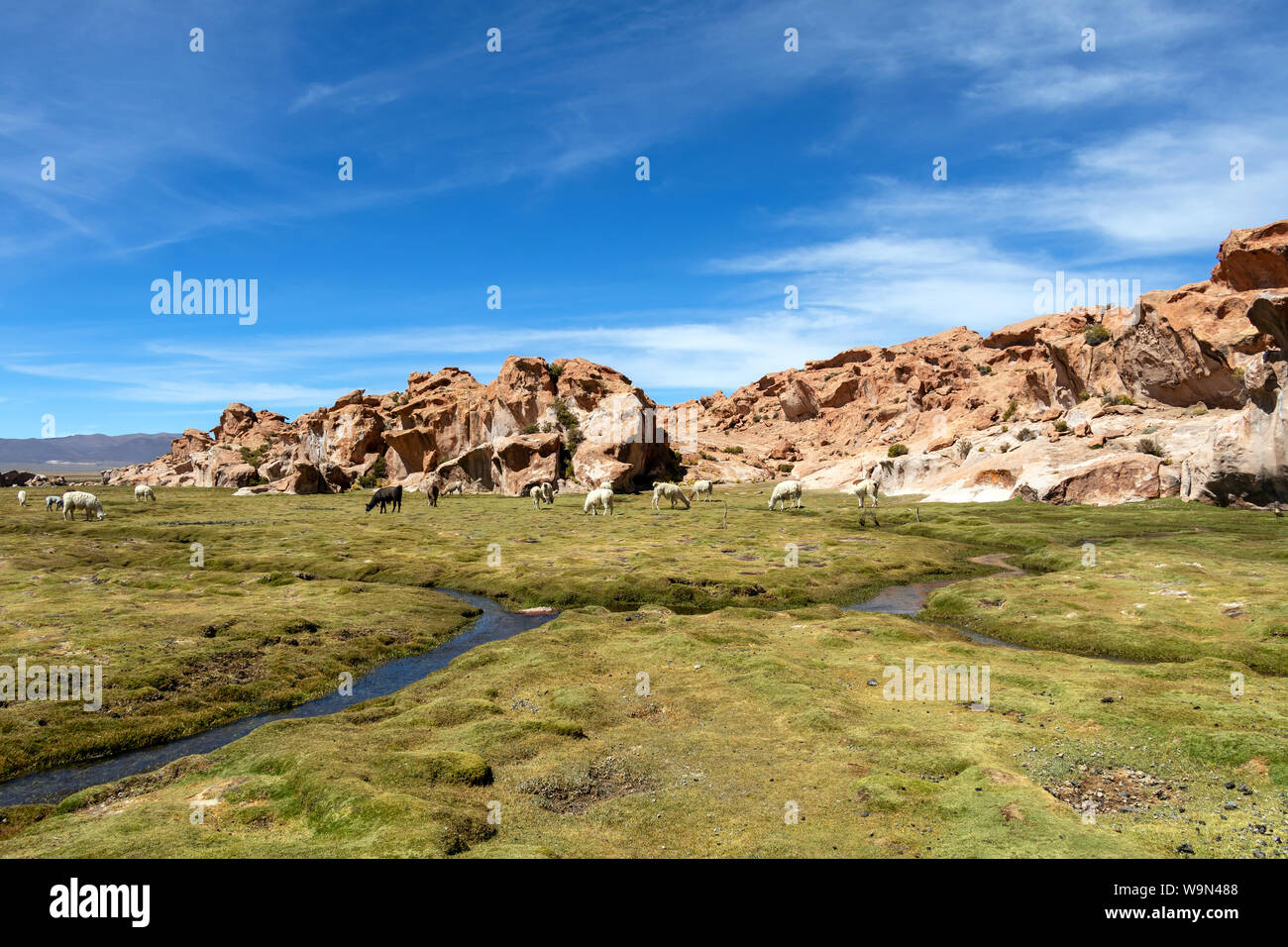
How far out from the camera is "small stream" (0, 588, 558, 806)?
42.0 ft

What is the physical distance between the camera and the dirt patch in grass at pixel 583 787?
11305mm

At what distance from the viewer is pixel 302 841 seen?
9.32 meters

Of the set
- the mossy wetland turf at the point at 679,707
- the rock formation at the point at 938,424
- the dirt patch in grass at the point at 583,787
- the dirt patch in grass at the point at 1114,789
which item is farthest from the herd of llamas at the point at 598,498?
the dirt patch in grass at the point at 583,787

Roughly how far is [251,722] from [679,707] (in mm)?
11042

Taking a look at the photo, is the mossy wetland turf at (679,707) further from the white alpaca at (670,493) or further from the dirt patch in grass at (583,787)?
the white alpaca at (670,493)

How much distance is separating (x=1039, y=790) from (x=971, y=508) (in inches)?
1847

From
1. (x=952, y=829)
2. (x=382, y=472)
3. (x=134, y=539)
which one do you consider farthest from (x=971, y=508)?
(x=382, y=472)

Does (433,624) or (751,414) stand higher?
(751,414)

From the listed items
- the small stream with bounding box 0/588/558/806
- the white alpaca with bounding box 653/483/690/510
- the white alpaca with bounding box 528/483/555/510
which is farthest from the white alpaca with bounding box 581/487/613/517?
the small stream with bounding box 0/588/558/806

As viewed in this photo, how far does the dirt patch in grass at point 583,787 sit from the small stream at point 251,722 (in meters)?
8.24

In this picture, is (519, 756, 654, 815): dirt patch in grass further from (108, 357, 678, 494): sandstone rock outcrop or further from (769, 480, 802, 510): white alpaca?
(108, 357, 678, 494): sandstone rock outcrop

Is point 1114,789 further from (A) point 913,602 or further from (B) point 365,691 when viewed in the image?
(B) point 365,691

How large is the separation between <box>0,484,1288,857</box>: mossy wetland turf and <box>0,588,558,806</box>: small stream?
58 cm
